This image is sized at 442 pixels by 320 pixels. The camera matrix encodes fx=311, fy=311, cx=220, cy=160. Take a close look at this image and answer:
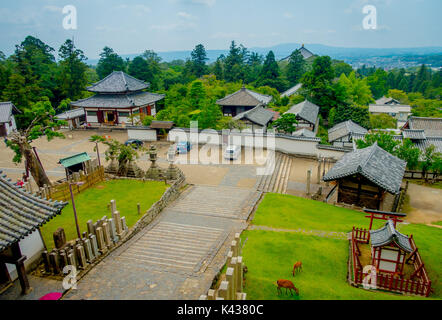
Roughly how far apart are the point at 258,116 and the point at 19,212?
32.5m

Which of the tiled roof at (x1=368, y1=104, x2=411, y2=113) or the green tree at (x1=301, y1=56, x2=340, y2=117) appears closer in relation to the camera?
the green tree at (x1=301, y1=56, x2=340, y2=117)

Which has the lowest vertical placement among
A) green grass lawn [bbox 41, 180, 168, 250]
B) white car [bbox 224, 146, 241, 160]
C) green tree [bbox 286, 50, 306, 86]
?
green grass lawn [bbox 41, 180, 168, 250]

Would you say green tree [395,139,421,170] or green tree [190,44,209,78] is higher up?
green tree [190,44,209,78]

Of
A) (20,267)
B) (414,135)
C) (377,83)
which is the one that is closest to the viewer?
(20,267)

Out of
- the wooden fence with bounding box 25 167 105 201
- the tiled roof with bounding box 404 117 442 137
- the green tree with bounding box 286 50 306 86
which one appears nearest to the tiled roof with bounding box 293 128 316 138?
the tiled roof with bounding box 404 117 442 137

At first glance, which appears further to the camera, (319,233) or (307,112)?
(307,112)

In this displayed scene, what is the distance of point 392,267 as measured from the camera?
43.1ft

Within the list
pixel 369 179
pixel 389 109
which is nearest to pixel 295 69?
pixel 389 109

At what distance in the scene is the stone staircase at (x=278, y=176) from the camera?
25.7m

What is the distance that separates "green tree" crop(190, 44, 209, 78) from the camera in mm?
80062

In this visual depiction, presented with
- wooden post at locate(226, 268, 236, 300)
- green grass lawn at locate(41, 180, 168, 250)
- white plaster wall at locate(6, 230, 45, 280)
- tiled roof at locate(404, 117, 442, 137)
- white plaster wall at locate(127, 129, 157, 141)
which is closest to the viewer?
wooden post at locate(226, 268, 236, 300)

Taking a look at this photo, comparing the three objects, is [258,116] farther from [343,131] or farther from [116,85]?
[116,85]

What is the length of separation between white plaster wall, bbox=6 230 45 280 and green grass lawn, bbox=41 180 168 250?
42.8 inches

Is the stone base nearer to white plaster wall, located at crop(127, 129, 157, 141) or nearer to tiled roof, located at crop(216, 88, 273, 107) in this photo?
white plaster wall, located at crop(127, 129, 157, 141)
